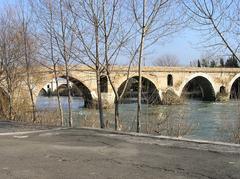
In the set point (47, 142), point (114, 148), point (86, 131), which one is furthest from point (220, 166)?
point (86, 131)

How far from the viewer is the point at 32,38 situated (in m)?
19.1

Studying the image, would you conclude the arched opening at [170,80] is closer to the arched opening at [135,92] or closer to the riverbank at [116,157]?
the arched opening at [135,92]

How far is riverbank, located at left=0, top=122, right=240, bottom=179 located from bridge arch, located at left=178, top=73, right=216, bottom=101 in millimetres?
58577

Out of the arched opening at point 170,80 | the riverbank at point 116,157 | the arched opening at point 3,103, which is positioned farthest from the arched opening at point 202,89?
the riverbank at point 116,157

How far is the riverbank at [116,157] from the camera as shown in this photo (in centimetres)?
644

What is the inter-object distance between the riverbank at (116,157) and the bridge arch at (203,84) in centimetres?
5858

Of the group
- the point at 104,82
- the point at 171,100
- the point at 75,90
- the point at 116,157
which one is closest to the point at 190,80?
the point at 75,90

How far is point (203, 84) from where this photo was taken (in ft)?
246

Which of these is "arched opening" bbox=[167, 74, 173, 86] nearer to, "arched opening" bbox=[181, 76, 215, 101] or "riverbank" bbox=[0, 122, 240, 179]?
"arched opening" bbox=[181, 76, 215, 101]

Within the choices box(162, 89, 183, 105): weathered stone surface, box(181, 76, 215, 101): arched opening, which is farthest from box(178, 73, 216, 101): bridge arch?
box(162, 89, 183, 105): weathered stone surface

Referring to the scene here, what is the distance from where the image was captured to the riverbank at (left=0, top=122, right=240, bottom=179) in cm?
644

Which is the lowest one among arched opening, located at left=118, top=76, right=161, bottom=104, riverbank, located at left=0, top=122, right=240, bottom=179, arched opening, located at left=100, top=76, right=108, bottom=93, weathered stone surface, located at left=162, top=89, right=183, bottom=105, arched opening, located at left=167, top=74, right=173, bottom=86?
riverbank, located at left=0, top=122, right=240, bottom=179

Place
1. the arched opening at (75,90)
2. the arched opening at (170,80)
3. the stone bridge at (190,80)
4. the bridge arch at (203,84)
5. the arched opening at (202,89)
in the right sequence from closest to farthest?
the arched opening at (75,90) < the stone bridge at (190,80) < the arched opening at (170,80) < the bridge arch at (203,84) < the arched opening at (202,89)

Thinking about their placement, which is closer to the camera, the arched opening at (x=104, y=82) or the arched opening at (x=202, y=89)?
the arched opening at (x=104, y=82)
